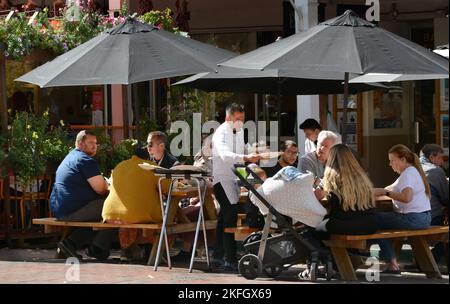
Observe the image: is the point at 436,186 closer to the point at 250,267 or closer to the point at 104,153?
the point at 250,267

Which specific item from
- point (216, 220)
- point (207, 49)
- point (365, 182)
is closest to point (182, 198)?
point (216, 220)

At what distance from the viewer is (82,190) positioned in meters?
10.9

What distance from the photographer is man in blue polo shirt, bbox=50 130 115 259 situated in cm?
1091

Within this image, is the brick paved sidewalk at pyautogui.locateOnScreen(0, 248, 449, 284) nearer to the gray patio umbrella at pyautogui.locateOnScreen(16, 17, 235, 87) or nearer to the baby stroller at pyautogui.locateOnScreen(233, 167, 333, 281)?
the baby stroller at pyautogui.locateOnScreen(233, 167, 333, 281)

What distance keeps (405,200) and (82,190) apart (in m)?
3.39

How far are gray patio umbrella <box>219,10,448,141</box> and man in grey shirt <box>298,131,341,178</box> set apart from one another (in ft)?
3.50

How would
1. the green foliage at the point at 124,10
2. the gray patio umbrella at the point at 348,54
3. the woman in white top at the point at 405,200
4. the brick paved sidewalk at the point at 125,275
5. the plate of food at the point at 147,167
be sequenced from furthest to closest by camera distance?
the green foliage at the point at 124,10
the plate of food at the point at 147,167
the woman in white top at the point at 405,200
the brick paved sidewalk at the point at 125,275
the gray patio umbrella at the point at 348,54

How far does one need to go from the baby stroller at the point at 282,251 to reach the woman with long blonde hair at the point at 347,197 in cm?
22

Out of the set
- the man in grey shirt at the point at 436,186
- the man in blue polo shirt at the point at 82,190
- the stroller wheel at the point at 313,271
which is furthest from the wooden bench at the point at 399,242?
the man in blue polo shirt at the point at 82,190

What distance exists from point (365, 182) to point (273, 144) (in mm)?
6680

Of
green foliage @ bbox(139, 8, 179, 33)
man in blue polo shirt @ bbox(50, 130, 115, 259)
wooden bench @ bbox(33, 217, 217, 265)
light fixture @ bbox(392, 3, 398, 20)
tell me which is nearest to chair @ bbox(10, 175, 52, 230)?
wooden bench @ bbox(33, 217, 217, 265)

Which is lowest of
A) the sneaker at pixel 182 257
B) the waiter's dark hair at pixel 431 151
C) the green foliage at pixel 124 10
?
the sneaker at pixel 182 257

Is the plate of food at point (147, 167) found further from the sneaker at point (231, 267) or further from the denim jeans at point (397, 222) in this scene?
the denim jeans at point (397, 222)

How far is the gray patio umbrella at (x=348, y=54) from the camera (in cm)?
909
